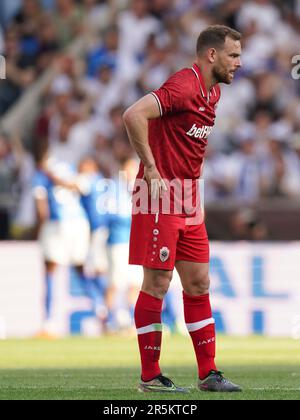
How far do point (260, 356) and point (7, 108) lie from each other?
8457mm

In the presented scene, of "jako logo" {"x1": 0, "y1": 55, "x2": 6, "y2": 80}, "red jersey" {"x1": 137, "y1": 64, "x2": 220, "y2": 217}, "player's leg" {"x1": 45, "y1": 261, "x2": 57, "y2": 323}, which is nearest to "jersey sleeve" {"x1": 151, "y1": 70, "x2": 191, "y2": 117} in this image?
"red jersey" {"x1": 137, "y1": 64, "x2": 220, "y2": 217}

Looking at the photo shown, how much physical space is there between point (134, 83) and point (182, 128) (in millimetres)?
10682

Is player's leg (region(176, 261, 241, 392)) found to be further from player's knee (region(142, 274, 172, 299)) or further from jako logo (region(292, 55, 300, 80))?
jako logo (region(292, 55, 300, 80))

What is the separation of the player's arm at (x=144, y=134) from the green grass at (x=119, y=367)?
1.35m

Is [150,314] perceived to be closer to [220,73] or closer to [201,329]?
[201,329]

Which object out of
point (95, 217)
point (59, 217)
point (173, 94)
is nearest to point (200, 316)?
point (173, 94)

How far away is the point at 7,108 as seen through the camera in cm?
1966

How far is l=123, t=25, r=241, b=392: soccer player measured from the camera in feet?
27.0

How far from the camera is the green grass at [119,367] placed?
820 cm

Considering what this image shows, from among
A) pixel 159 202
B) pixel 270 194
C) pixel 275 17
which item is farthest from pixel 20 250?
pixel 159 202

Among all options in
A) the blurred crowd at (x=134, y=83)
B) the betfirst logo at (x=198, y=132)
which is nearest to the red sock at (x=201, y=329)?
the betfirst logo at (x=198, y=132)

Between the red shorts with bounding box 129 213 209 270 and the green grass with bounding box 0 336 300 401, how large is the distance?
0.88 metres

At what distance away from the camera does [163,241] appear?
8.36m

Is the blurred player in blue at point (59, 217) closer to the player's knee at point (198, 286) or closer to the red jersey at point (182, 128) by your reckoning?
the player's knee at point (198, 286)
